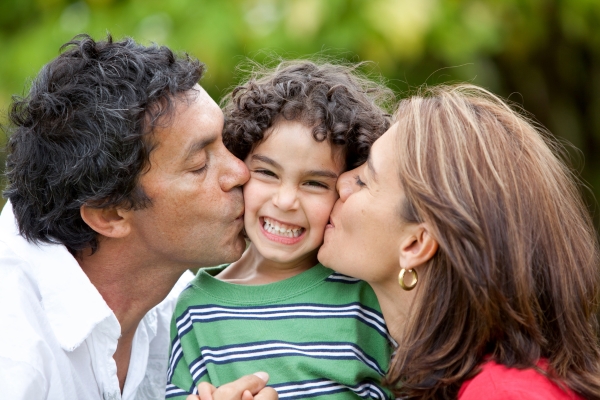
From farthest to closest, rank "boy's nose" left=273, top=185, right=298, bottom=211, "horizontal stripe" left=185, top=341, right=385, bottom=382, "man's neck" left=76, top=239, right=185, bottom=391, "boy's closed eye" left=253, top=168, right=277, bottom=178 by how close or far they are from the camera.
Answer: "man's neck" left=76, top=239, right=185, bottom=391, "boy's closed eye" left=253, top=168, right=277, bottom=178, "boy's nose" left=273, top=185, right=298, bottom=211, "horizontal stripe" left=185, top=341, right=385, bottom=382

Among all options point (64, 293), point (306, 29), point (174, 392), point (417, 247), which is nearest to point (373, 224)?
point (417, 247)

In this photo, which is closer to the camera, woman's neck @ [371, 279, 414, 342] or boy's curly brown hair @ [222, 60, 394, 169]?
woman's neck @ [371, 279, 414, 342]

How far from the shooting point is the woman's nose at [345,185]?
258 centimetres

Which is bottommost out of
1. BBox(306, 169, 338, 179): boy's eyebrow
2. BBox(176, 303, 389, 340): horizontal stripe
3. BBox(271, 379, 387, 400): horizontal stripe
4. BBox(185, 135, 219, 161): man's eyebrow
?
BBox(271, 379, 387, 400): horizontal stripe

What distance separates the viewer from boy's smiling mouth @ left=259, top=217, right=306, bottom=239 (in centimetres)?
263

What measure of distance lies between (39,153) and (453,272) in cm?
148

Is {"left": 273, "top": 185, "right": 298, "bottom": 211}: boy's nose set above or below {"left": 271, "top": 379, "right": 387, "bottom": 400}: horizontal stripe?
above

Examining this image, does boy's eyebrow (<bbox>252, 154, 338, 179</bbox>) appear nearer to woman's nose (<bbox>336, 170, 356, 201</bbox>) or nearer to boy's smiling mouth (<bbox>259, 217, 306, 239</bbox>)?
woman's nose (<bbox>336, 170, 356, 201</bbox>)

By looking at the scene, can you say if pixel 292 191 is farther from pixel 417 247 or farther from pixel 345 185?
pixel 417 247

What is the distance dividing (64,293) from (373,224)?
1063 millimetres

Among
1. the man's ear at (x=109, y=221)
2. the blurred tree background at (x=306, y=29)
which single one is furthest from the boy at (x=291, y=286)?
the blurred tree background at (x=306, y=29)

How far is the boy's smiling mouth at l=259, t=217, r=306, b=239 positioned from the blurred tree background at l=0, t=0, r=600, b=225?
4.08 ft

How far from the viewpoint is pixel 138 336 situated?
9.98ft

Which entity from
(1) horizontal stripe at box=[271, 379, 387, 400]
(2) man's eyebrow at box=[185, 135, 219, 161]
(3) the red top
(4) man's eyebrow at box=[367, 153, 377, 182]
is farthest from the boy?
(3) the red top
